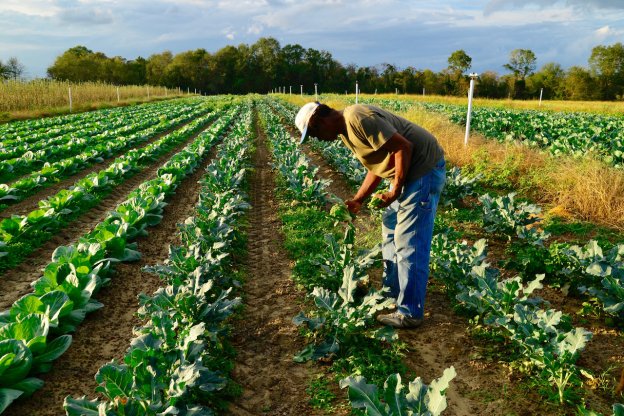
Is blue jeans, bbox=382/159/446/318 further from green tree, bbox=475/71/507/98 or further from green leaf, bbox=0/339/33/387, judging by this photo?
green tree, bbox=475/71/507/98

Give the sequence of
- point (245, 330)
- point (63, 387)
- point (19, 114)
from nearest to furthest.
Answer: point (63, 387) < point (245, 330) < point (19, 114)

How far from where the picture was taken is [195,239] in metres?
5.01

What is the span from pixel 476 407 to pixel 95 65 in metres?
71.1

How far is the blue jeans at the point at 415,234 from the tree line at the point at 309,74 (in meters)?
40.7

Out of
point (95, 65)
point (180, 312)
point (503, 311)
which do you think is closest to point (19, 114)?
point (180, 312)

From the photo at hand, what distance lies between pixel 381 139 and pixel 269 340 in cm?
185

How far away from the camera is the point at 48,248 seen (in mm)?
5516

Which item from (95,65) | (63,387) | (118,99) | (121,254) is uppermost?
(95,65)

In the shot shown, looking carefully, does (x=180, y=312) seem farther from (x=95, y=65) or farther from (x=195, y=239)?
(x=95, y=65)

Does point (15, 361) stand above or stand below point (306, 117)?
below

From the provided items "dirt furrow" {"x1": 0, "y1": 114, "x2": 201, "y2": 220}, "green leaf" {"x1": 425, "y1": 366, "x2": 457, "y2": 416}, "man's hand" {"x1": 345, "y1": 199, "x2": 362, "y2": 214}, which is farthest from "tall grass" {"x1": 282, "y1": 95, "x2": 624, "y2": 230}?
"dirt furrow" {"x1": 0, "y1": 114, "x2": 201, "y2": 220}

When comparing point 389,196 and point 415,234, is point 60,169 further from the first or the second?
point 415,234

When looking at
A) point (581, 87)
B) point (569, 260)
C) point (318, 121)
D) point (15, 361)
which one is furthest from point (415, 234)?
point (581, 87)

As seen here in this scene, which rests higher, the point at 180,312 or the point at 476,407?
the point at 180,312
